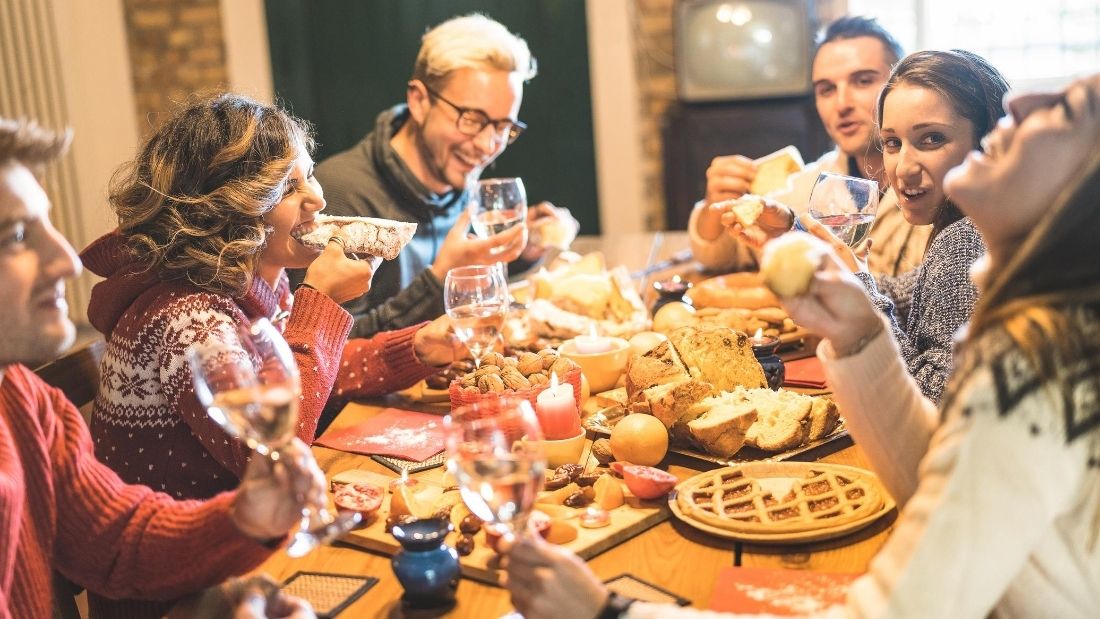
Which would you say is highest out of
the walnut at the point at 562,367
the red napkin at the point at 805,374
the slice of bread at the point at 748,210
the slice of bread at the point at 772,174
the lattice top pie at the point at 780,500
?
the slice of bread at the point at 748,210

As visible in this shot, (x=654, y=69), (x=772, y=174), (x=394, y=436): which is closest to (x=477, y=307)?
(x=394, y=436)

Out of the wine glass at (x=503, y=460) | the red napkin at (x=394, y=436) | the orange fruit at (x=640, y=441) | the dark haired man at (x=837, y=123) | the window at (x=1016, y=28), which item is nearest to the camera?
the wine glass at (x=503, y=460)

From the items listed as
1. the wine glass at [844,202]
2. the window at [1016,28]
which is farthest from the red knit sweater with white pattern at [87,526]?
the window at [1016,28]

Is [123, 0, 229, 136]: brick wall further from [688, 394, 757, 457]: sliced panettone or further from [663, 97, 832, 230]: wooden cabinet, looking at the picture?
[688, 394, 757, 457]: sliced panettone

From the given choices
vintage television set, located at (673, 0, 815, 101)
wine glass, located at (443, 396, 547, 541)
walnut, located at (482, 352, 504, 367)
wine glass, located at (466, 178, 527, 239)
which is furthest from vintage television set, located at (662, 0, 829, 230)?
wine glass, located at (443, 396, 547, 541)

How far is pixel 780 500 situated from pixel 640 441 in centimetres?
24

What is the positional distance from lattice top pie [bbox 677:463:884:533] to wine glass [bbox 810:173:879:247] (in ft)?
2.12

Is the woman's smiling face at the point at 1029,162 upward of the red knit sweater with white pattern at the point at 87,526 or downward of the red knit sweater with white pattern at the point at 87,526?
upward

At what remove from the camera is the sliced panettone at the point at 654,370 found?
6.16 feet

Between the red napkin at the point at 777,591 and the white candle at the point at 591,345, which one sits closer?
the red napkin at the point at 777,591

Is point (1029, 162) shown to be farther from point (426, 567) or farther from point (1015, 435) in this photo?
point (426, 567)

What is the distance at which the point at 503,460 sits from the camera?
1.11 metres

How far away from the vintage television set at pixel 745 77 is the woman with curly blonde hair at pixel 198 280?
12.4 ft

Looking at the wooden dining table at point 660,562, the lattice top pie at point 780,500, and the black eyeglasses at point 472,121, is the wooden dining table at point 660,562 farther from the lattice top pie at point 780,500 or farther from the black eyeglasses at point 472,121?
the black eyeglasses at point 472,121
